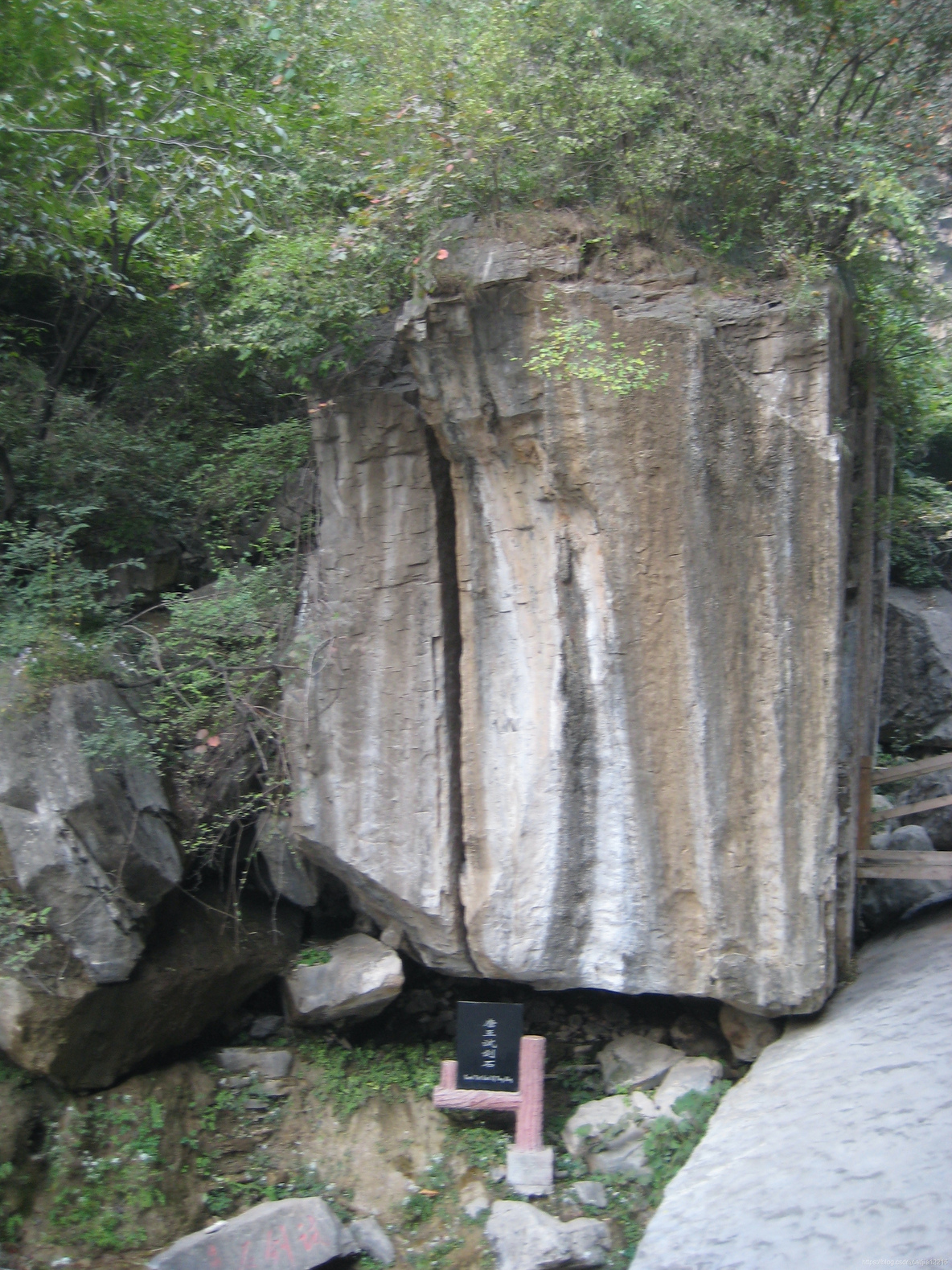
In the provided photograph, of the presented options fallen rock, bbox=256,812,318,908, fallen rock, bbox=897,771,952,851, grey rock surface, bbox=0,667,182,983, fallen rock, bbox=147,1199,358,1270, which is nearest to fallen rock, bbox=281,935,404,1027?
fallen rock, bbox=256,812,318,908

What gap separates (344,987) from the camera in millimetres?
6316

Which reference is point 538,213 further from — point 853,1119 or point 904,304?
point 853,1119

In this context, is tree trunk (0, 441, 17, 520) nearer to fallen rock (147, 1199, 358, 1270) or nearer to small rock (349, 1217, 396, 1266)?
fallen rock (147, 1199, 358, 1270)

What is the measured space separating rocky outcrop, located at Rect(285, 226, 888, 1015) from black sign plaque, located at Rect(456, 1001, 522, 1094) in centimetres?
31

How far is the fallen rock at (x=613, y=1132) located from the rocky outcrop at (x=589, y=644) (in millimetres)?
781

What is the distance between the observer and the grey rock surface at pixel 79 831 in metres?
5.60

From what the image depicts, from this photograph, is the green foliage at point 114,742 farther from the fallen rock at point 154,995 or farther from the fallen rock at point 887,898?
the fallen rock at point 887,898

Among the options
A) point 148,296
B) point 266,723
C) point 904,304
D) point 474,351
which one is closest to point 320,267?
point 474,351

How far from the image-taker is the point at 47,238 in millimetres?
6891

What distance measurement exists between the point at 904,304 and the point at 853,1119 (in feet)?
16.8

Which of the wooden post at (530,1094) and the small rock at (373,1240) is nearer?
the small rock at (373,1240)

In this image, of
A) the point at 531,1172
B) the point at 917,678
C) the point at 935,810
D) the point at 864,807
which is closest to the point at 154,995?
the point at 531,1172

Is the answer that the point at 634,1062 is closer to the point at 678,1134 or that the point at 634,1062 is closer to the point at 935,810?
the point at 678,1134

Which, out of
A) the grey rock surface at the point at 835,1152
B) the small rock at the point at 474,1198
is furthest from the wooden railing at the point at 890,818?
the small rock at the point at 474,1198
